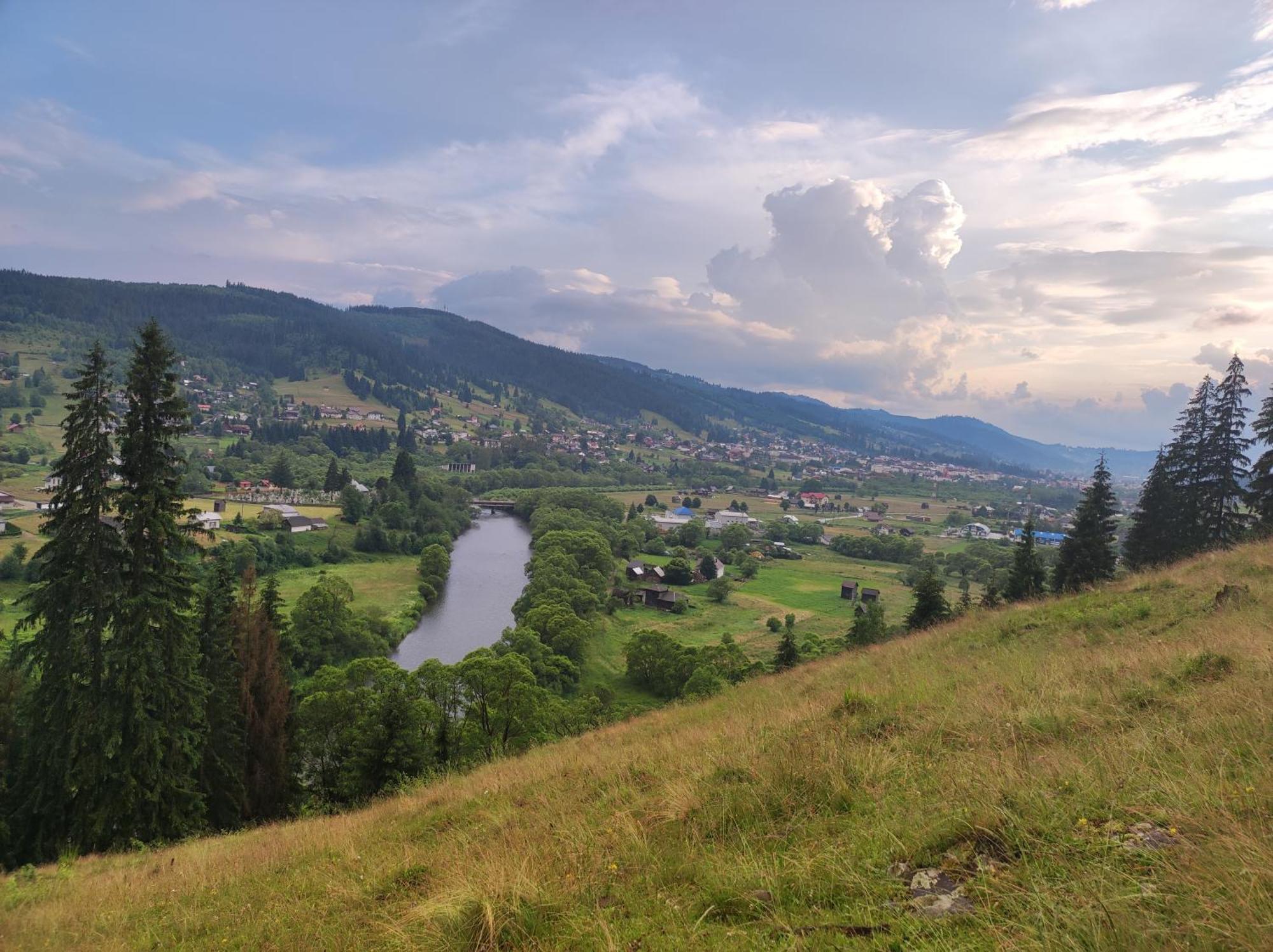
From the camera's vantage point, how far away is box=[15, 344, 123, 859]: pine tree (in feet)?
44.9

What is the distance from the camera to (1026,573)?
28.4m

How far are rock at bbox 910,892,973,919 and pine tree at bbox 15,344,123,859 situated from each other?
1715cm

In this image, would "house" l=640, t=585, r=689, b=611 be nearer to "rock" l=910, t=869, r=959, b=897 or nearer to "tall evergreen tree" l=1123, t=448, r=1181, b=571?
"tall evergreen tree" l=1123, t=448, r=1181, b=571

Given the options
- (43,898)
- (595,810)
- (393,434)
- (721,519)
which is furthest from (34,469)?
(595,810)

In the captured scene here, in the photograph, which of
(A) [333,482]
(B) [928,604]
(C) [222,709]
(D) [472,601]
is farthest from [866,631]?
(A) [333,482]

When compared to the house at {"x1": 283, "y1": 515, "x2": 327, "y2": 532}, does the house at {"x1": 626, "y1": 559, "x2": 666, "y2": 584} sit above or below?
above

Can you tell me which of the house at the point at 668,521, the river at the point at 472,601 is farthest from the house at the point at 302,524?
the house at the point at 668,521

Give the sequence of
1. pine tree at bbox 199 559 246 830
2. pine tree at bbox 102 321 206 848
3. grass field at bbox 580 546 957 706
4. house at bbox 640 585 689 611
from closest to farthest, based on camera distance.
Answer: pine tree at bbox 102 321 206 848
pine tree at bbox 199 559 246 830
grass field at bbox 580 546 957 706
house at bbox 640 585 689 611

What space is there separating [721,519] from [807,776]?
109m

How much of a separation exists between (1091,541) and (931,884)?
108 ft

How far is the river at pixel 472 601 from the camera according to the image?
4422 cm

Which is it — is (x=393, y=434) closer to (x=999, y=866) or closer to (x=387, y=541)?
(x=387, y=541)

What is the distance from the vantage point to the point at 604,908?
429 centimetres

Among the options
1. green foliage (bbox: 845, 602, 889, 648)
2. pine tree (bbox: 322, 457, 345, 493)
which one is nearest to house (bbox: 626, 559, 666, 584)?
green foliage (bbox: 845, 602, 889, 648)
